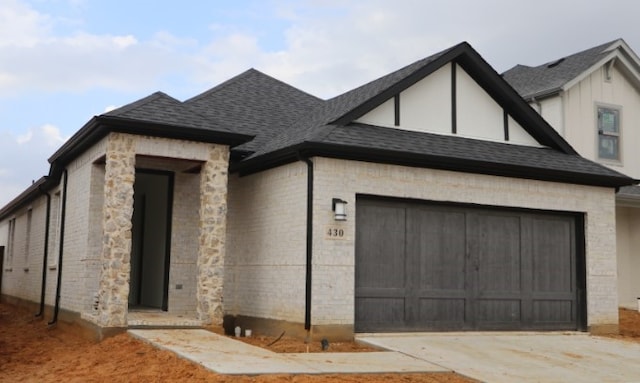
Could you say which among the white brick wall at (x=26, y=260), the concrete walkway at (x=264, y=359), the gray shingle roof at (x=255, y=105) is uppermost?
the gray shingle roof at (x=255, y=105)

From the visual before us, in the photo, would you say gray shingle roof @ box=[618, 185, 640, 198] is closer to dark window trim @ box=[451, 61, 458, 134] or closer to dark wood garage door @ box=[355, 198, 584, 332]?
dark wood garage door @ box=[355, 198, 584, 332]

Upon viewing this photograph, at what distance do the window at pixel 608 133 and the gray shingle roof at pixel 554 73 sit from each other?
1399 mm

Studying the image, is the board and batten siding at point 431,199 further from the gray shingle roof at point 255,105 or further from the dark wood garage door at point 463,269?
the gray shingle roof at point 255,105

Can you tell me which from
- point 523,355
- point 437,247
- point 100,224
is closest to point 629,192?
point 437,247

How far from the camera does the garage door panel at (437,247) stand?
553 inches

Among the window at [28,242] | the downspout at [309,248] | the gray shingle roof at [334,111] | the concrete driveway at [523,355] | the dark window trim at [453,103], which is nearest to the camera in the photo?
the concrete driveway at [523,355]

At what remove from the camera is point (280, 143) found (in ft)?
49.0

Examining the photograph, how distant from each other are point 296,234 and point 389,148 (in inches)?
91.5

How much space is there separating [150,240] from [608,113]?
1367 cm

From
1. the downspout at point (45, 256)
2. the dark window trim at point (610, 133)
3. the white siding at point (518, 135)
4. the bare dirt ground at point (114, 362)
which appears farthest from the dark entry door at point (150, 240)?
the dark window trim at point (610, 133)

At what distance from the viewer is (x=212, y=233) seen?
13719 millimetres

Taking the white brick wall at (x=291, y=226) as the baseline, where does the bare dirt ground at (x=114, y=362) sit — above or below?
below

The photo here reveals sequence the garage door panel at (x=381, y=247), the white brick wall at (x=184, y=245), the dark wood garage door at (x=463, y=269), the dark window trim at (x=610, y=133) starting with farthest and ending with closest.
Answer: the dark window trim at (x=610, y=133), the white brick wall at (x=184, y=245), the dark wood garage door at (x=463, y=269), the garage door panel at (x=381, y=247)

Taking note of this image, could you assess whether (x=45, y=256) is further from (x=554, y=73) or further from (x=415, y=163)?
Answer: (x=554, y=73)
